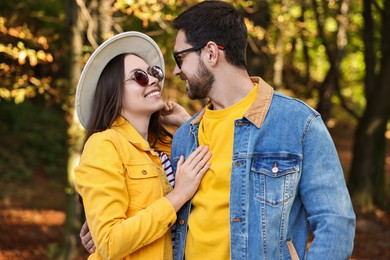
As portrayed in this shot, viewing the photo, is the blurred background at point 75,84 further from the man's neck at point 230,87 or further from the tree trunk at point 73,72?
the man's neck at point 230,87

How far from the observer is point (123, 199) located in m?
3.06

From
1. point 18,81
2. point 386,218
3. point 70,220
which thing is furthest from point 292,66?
point 18,81

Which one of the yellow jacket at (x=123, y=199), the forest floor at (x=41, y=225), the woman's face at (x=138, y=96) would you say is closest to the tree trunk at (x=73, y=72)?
the forest floor at (x=41, y=225)

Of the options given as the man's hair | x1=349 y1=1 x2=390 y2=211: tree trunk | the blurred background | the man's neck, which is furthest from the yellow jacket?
x1=349 y1=1 x2=390 y2=211: tree trunk

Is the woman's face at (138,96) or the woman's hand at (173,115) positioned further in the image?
the woman's hand at (173,115)

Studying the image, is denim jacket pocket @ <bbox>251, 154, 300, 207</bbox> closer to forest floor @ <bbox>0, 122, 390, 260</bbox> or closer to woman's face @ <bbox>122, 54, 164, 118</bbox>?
woman's face @ <bbox>122, 54, 164, 118</bbox>

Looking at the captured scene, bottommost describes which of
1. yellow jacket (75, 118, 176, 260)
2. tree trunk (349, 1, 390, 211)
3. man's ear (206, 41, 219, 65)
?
tree trunk (349, 1, 390, 211)

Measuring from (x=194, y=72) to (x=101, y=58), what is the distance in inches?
22.4

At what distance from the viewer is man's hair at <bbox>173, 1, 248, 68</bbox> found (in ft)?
10.0

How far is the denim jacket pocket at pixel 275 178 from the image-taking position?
9.23ft

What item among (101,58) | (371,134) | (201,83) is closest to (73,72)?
(101,58)

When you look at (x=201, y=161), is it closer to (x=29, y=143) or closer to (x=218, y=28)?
(x=218, y=28)

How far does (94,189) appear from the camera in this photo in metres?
3.01

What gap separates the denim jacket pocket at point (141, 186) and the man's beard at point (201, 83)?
447 mm
